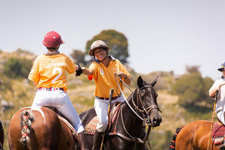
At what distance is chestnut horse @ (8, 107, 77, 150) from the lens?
7012 mm

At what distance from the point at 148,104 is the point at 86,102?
60.9m

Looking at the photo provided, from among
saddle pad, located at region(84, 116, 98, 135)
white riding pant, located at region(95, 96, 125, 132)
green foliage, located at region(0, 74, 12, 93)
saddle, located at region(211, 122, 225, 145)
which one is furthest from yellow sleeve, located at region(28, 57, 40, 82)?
green foliage, located at region(0, 74, 12, 93)

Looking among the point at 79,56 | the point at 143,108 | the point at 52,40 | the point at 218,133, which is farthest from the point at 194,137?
the point at 79,56

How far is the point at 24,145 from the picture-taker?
23.1 ft

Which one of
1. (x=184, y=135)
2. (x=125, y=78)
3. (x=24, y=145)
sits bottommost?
(x=184, y=135)

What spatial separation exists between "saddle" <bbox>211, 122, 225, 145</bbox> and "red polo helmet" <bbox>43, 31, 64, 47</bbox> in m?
4.74

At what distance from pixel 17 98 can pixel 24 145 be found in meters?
60.3

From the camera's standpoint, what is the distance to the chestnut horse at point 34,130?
23.0 ft

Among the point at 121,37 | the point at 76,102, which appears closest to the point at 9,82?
the point at 76,102

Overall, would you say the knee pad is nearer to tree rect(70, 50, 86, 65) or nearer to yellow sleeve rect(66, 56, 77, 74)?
yellow sleeve rect(66, 56, 77, 74)

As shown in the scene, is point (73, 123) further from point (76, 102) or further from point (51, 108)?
point (76, 102)

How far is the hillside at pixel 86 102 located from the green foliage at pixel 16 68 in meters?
1.25

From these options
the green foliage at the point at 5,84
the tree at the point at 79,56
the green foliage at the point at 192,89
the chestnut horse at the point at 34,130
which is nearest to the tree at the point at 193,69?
the green foliage at the point at 192,89

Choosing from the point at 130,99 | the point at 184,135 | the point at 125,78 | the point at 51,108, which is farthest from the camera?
the point at 184,135
